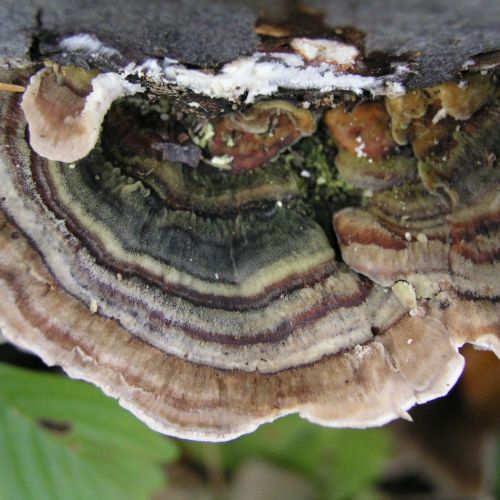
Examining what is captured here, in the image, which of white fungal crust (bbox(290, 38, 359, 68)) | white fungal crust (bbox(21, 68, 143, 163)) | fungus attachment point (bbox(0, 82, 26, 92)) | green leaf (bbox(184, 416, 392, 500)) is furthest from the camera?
green leaf (bbox(184, 416, 392, 500))

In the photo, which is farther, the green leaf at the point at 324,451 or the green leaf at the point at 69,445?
the green leaf at the point at 324,451

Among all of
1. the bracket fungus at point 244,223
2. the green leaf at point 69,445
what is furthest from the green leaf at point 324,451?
the bracket fungus at point 244,223

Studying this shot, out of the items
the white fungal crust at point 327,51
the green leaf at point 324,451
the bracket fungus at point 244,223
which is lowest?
Answer: the green leaf at point 324,451

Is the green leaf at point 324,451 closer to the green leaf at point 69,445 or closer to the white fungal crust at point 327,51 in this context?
the green leaf at point 69,445

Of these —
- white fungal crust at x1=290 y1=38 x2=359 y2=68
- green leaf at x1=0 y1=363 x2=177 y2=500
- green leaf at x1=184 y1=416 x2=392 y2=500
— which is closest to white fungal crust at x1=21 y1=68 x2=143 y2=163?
white fungal crust at x1=290 y1=38 x2=359 y2=68

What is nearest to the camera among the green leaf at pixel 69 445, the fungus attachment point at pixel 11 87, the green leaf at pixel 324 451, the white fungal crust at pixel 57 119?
the white fungal crust at pixel 57 119

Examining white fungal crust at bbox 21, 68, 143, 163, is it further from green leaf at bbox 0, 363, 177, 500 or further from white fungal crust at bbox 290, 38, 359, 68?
green leaf at bbox 0, 363, 177, 500
